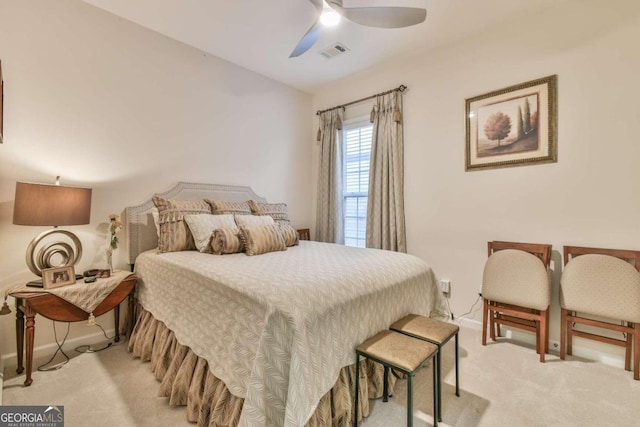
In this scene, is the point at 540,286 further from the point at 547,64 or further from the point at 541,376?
the point at 547,64

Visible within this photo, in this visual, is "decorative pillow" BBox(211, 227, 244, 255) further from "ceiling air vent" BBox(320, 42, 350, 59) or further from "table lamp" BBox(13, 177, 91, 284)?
"ceiling air vent" BBox(320, 42, 350, 59)

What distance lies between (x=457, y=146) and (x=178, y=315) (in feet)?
9.84

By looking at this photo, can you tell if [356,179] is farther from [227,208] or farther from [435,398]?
[435,398]

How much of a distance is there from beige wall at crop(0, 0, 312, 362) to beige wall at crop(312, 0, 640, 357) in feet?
6.67

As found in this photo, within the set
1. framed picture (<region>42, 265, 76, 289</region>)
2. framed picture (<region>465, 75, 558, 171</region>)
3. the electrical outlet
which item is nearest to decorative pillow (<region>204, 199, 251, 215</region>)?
framed picture (<region>42, 265, 76, 289</region>)

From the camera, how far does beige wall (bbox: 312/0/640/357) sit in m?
2.20

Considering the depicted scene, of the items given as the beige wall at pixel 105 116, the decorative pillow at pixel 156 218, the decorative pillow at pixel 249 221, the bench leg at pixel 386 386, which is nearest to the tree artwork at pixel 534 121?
the bench leg at pixel 386 386

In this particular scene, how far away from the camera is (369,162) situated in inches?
148

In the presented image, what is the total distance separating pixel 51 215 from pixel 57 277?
0.46m

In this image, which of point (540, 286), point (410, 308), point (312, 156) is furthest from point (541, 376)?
point (312, 156)

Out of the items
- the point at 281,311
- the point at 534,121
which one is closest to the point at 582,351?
the point at 534,121

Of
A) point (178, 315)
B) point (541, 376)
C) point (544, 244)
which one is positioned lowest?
point (541, 376)

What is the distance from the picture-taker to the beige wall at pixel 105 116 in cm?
218

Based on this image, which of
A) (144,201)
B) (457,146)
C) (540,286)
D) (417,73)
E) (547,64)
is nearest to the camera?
(540,286)
